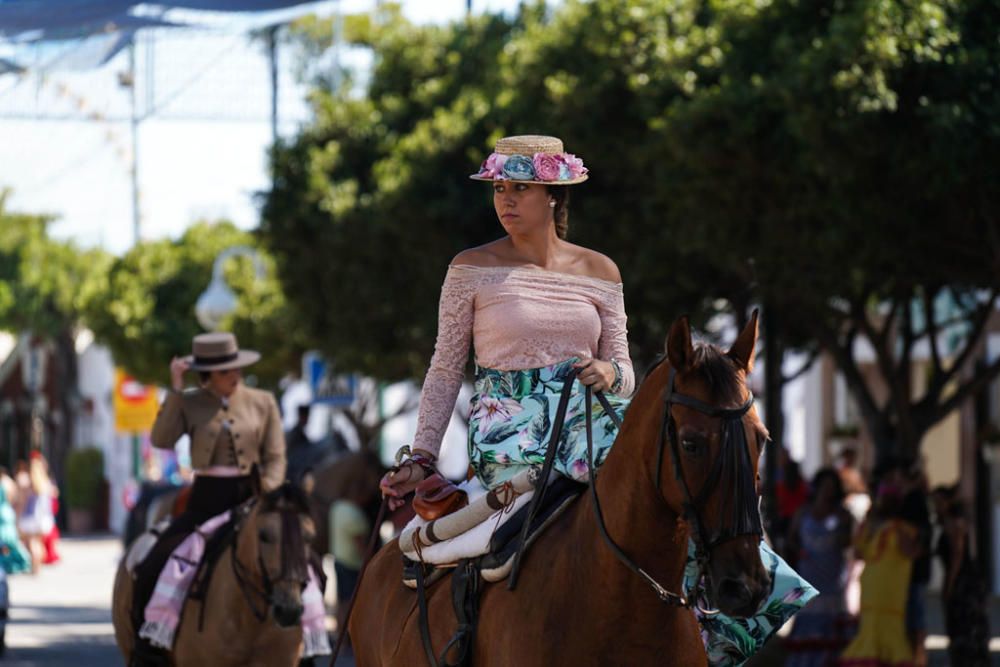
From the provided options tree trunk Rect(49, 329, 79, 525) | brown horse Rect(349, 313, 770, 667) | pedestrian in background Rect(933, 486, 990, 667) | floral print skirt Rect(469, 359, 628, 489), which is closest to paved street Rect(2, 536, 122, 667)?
pedestrian in background Rect(933, 486, 990, 667)

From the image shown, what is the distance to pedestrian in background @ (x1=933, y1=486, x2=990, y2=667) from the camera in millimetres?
17094

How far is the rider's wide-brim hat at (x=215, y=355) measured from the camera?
12070 mm

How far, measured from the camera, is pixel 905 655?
16344 mm

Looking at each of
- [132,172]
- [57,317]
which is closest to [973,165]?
[132,172]

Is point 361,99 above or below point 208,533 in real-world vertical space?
above

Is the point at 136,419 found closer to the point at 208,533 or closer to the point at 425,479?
the point at 208,533

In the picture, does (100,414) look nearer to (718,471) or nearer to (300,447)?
(300,447)

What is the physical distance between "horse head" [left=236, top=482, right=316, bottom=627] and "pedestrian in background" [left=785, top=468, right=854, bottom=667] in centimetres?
725

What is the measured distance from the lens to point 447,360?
715 cm

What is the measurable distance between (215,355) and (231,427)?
51cm

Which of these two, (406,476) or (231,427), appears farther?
(231,427)

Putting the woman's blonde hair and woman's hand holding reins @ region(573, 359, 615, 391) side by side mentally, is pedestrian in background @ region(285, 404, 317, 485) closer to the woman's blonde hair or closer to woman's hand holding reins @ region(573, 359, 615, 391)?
the woman's blonde hair

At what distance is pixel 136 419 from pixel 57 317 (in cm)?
1479

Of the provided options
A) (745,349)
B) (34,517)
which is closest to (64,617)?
(34,517)
